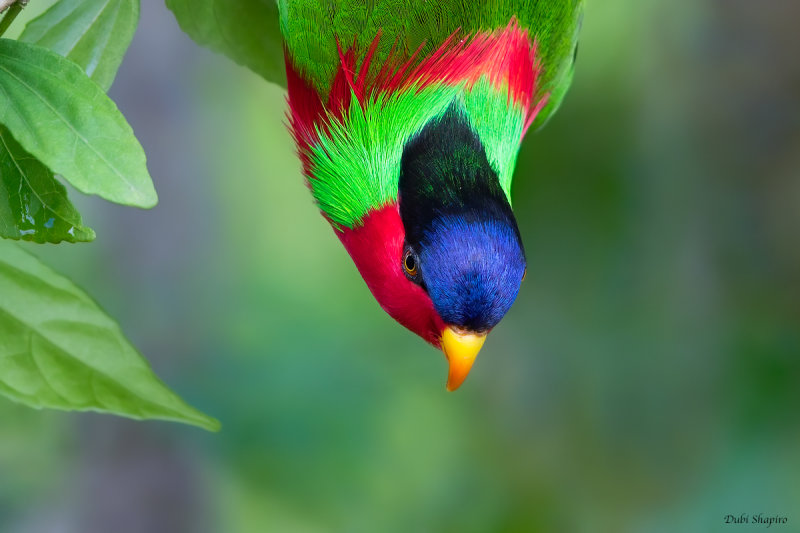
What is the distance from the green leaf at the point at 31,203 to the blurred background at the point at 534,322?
2047mm

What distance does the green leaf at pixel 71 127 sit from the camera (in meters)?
0.51

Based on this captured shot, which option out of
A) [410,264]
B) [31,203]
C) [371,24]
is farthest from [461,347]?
[31,203]

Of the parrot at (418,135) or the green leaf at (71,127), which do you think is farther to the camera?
the parrot at (418,135)

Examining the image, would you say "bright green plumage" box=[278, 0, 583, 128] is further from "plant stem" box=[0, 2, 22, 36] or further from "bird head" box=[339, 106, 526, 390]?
"plant stem" box=[0, 2, 22, 36]

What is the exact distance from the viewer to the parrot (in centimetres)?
88

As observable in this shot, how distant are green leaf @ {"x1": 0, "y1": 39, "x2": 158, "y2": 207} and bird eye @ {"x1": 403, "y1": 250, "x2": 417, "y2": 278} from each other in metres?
0.44

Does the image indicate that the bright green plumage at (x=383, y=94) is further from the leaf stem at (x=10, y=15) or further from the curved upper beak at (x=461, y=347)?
the leaf stem at (x=10, y=15)

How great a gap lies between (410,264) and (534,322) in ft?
6.87

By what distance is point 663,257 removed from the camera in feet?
9.54

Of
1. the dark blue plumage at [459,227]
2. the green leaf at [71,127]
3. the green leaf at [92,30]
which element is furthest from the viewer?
the dark blue plumage at [459,227]

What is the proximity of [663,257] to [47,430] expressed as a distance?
220 cm

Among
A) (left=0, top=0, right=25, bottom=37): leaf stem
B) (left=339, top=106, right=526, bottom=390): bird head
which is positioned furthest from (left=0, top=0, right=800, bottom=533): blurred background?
(left=0, top=0, right=25, bottom=37): leaf stem

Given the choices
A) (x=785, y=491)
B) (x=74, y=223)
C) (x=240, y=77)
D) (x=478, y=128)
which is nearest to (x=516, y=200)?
(x=240, y=77)

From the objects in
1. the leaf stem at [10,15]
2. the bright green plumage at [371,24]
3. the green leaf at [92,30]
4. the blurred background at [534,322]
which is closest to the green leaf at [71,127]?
the leaf stem at [10,15]
